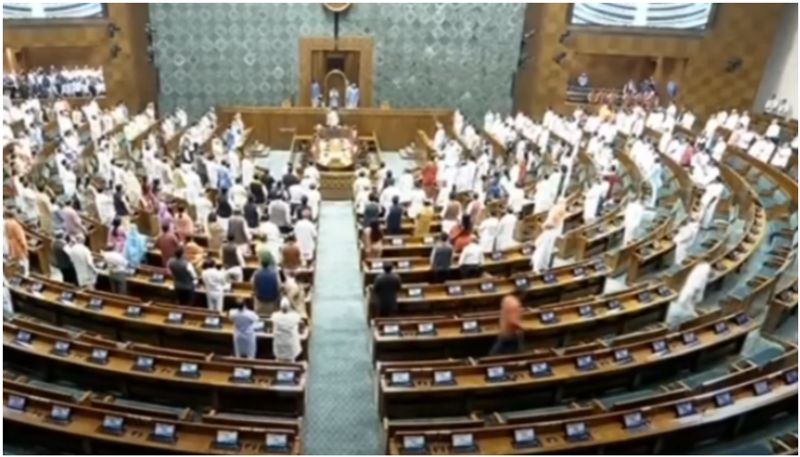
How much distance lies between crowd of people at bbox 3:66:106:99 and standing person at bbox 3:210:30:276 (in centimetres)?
1360

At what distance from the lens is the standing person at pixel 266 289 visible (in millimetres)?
7316

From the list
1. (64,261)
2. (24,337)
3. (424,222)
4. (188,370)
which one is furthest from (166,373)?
(424,222)

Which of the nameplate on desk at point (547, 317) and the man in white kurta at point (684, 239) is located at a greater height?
the man in white kurta at point (684, 239)

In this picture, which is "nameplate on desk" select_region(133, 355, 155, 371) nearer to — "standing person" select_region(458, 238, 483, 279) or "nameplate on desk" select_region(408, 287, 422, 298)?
"nameplate on desk" select_region(408, 287, 422, 298)

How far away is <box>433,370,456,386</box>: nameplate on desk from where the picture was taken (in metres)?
6.18

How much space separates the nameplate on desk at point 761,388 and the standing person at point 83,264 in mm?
7309

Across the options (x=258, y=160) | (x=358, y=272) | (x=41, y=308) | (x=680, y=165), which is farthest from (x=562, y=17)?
(x=41, y=308)

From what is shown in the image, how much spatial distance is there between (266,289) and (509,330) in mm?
2735

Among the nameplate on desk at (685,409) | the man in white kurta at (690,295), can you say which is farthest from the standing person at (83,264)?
the man in white kurta at (690,295)

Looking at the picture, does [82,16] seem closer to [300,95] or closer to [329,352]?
[300,95]

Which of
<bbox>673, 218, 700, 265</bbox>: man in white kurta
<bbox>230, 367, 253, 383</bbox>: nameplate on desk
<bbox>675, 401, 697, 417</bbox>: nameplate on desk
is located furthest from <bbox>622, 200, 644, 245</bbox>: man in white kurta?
<bbox>230, 367, 253, 383</bbox>: nameplate on desk

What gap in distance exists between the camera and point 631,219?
10.1 metres

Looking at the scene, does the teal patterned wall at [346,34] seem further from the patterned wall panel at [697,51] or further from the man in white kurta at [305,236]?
the man in white kurta at [305,236]

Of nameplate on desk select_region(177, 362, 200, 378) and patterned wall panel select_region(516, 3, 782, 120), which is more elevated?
patterned wall panel select_region(516, 3, 782, 120)
